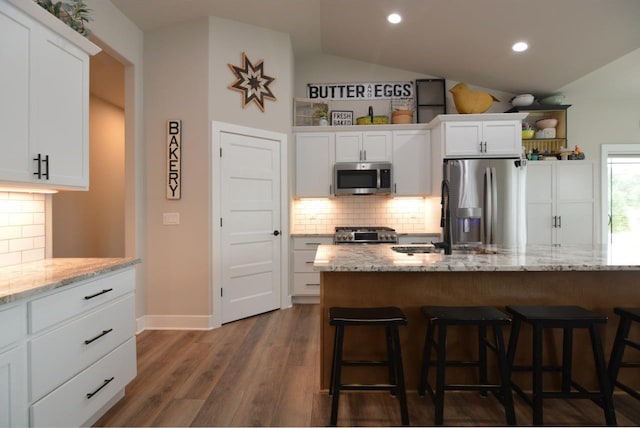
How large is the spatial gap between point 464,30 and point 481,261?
2.88 metres

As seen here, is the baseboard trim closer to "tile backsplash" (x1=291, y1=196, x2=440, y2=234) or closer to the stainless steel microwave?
"tile backsplash" (x1=291, y1=196, x2=440, y2=234)

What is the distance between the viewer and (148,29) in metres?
3.60

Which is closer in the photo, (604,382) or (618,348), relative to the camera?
(604,382)

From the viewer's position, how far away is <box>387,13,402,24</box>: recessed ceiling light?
3687 mm

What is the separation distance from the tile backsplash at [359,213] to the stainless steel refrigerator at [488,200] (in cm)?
88

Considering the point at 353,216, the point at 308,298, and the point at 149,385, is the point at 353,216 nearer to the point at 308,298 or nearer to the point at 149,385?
the point at 308,298

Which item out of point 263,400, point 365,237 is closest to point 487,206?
point 365,237

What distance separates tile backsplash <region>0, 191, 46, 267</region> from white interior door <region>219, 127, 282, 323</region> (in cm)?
155

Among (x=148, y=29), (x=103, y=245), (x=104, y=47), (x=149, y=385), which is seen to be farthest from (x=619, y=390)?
(x=103, y=245)

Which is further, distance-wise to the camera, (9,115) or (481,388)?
(481,388)

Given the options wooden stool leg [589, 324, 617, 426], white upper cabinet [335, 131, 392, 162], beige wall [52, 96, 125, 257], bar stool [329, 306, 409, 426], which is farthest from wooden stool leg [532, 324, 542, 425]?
beige wall [52, 96, 125, 257]

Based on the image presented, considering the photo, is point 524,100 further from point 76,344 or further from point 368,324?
point 76,344

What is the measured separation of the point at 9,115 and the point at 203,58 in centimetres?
220

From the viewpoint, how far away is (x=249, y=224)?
3.89 meters
